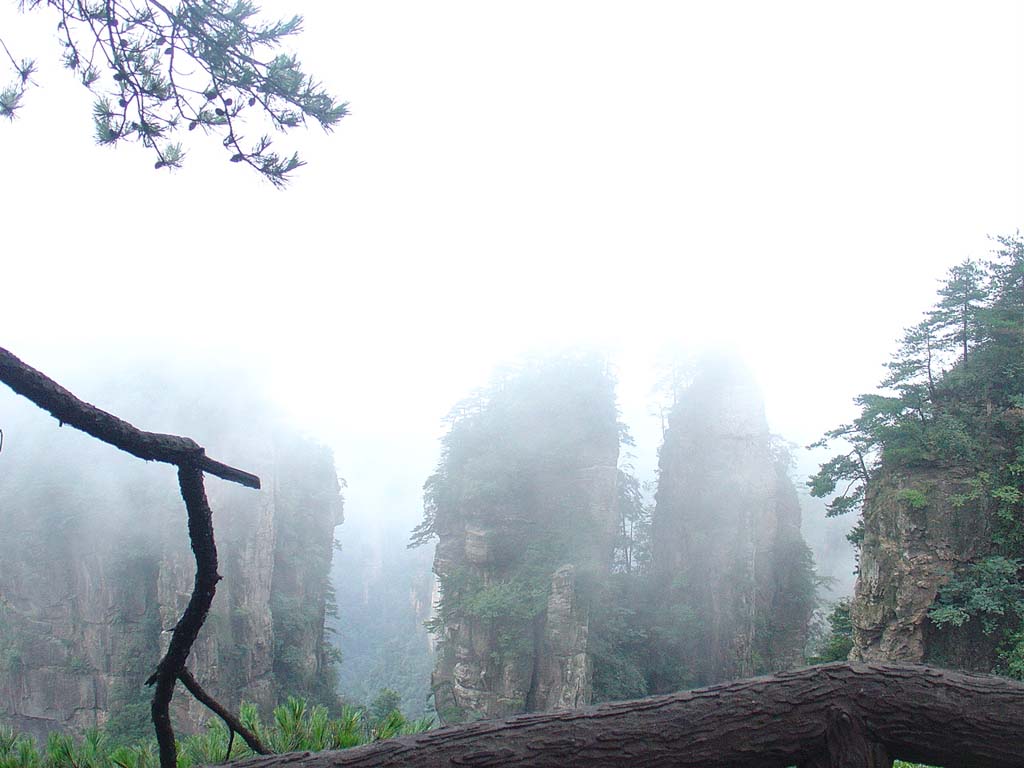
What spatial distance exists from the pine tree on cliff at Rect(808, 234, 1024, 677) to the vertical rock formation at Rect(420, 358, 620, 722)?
641 centimetres

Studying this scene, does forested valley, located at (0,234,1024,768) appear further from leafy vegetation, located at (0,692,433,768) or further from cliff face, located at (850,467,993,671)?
leafy vegetation, located at (0,692,433,768)

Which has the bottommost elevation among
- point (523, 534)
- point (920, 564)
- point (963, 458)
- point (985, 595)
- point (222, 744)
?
point (222, 744)

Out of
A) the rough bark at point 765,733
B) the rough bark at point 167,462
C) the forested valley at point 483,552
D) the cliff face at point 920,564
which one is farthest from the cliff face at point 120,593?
the rough bark at point 765,733

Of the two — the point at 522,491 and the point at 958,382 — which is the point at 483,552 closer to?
the point at 522,491

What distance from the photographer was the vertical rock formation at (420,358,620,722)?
13633mm

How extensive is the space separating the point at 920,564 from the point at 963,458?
1569mm

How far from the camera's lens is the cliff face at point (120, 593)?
50.0 ft

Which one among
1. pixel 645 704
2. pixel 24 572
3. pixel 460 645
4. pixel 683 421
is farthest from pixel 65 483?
pixel 645 704

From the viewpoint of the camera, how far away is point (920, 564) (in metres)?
8.47

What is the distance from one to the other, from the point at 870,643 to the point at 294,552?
15401mm

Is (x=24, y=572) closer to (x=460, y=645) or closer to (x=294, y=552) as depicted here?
(x=294, y=552)

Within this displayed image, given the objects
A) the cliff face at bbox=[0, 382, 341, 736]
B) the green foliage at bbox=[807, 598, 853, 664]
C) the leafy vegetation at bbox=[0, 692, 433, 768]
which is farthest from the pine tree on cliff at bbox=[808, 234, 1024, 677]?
the cliff face at bbox=[0, 382, 341, 736]

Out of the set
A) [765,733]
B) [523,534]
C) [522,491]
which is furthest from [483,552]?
[765,733]

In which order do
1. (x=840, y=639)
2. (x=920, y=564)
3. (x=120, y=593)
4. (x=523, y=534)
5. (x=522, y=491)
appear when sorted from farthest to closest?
(x=120, y=593)
(x=522, y=491)
(x=523, y=534)
(x=840, y=639)
(x=920, y=564)
